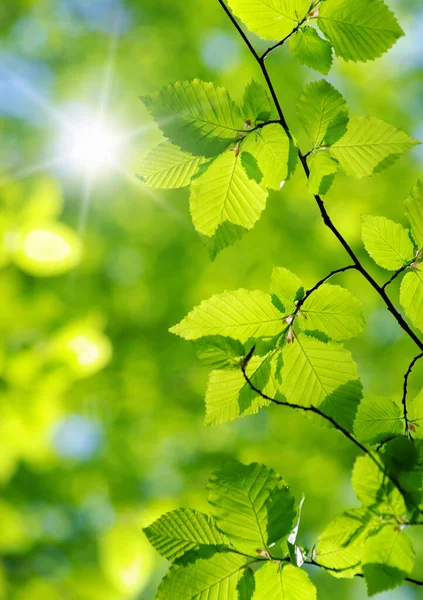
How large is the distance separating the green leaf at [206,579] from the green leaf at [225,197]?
35cm

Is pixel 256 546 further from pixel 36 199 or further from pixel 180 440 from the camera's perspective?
pixel 180 440

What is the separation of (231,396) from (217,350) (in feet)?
0.23

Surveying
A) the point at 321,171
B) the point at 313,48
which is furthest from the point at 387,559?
the point at 313,48

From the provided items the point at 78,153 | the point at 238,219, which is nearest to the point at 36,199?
the point at 238,219

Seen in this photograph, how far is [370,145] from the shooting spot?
0.55m

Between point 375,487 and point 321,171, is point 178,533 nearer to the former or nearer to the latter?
point 375,487

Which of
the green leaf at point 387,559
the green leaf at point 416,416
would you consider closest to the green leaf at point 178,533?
the green leaf at point 387,559

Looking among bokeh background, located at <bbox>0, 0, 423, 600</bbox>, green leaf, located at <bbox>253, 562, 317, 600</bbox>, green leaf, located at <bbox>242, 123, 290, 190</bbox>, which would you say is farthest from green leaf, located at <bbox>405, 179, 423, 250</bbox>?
bokeh background, located at <bbox>0, 0, 423, 600</bbox>

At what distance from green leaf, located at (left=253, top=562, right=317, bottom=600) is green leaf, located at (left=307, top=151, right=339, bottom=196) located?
388 mm

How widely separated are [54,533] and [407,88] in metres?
3.97

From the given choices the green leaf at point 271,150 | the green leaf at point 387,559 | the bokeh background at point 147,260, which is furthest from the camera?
the bokeh background at point 147,260

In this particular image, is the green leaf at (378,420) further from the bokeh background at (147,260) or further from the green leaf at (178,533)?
the bokeh background at (147,260)

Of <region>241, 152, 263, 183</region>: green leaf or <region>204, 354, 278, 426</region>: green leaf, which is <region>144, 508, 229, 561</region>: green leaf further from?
<region>241, 152, 263, 183</region>: green leaf

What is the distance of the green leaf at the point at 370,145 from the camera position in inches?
21.6
